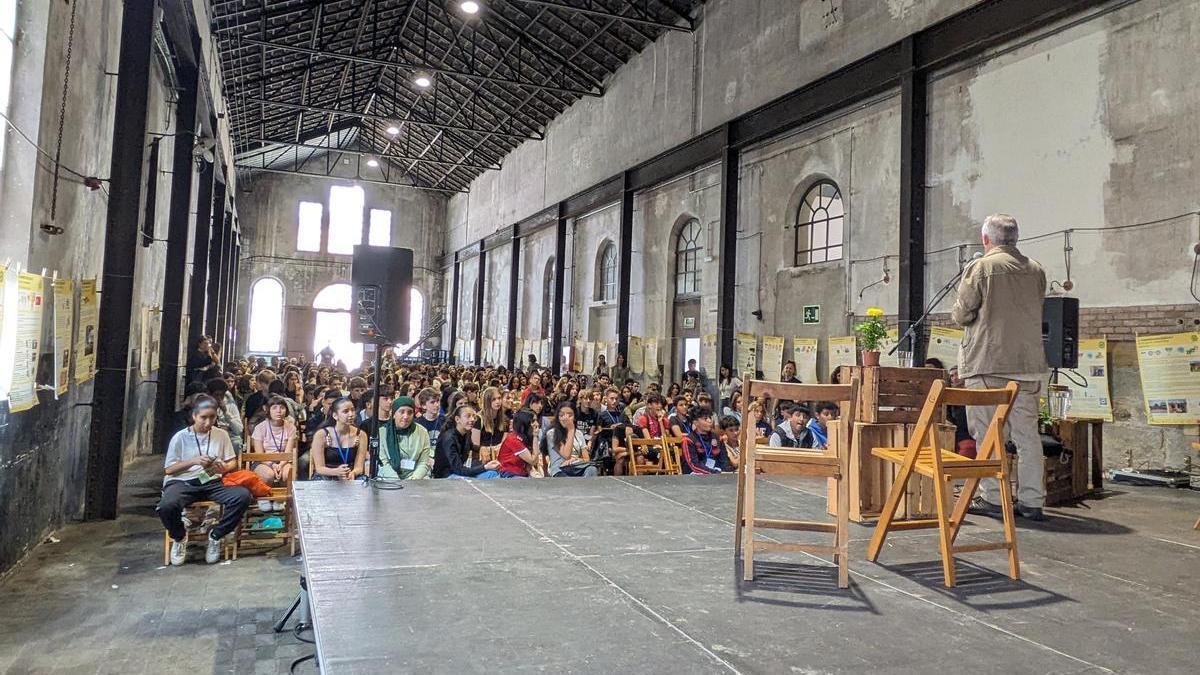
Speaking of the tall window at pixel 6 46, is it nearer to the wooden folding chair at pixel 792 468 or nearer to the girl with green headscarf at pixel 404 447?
the girl with green headscarf at pixel 404 447

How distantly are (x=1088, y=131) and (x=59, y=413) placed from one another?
9.49 m

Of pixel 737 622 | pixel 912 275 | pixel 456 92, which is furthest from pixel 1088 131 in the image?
pixel 456 92

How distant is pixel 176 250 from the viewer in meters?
9.76

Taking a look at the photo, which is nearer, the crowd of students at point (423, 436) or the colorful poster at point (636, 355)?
the crowd of students at point (423, 436)

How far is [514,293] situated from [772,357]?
12107 millimetres

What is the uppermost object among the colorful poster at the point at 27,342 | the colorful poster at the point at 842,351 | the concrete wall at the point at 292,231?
the concrete wall at the point at 292,231

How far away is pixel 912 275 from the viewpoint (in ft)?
30.2

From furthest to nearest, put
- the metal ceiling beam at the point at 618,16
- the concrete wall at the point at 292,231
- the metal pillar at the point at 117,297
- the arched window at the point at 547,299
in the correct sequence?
the concrete wall at the point at 292,231, the arched window at the point at 547,299, the metal ceiling beam at the point at 618,16, the metal pillar at the point at 117,297

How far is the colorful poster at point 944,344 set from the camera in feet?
28.9

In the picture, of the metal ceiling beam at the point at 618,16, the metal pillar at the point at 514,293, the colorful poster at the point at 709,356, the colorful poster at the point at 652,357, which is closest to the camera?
the colorful poster at the point at 709,356

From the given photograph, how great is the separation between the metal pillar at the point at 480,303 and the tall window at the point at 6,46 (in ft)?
69.8

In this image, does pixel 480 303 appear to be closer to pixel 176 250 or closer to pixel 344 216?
pixel 344 216

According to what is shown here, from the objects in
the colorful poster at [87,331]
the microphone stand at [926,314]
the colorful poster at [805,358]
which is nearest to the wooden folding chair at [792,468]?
the microphone stand at [926,314]

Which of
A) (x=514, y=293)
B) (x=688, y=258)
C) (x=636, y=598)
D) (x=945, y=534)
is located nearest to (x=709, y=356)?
(x=688, y=258)
